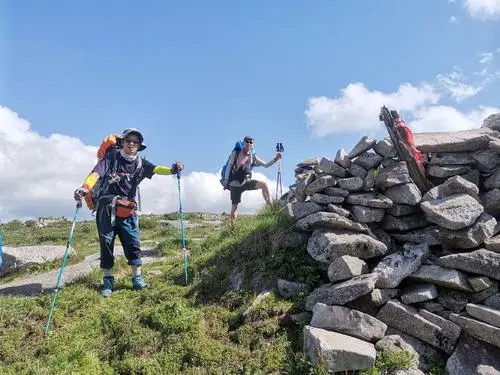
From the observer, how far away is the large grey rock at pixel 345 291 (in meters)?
7.20

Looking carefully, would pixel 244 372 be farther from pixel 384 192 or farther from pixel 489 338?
pixel 384 192

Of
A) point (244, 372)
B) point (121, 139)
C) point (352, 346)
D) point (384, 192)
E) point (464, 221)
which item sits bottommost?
point (244, 372)

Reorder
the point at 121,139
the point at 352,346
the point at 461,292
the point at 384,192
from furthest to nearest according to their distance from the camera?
1. the point at 121,139
2. the point at 384,192
3. the point at 461,292
4. the point at 352,346

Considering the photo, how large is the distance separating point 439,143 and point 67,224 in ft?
67.2

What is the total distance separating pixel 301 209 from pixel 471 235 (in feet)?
11.0

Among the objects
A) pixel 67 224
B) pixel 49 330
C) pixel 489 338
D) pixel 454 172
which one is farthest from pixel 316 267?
pixel 67 224

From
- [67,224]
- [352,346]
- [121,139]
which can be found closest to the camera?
[352,346]

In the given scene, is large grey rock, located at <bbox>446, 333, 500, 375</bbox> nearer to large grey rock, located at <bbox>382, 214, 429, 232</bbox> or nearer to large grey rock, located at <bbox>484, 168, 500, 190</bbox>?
large grey rock, located at <bbox>382, 214, 429, 232</bbox>

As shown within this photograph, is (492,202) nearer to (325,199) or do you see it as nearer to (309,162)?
(325,199)

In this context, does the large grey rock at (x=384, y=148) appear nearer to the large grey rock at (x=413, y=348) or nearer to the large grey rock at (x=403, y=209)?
the large grey rock at (x=403, y=209)

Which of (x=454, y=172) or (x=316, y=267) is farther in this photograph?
(x=454, y=172)

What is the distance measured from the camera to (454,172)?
941cm

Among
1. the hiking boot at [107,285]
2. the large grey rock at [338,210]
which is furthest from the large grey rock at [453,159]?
the hiking boot at [107,285]

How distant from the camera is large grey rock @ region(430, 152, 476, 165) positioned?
948cm
